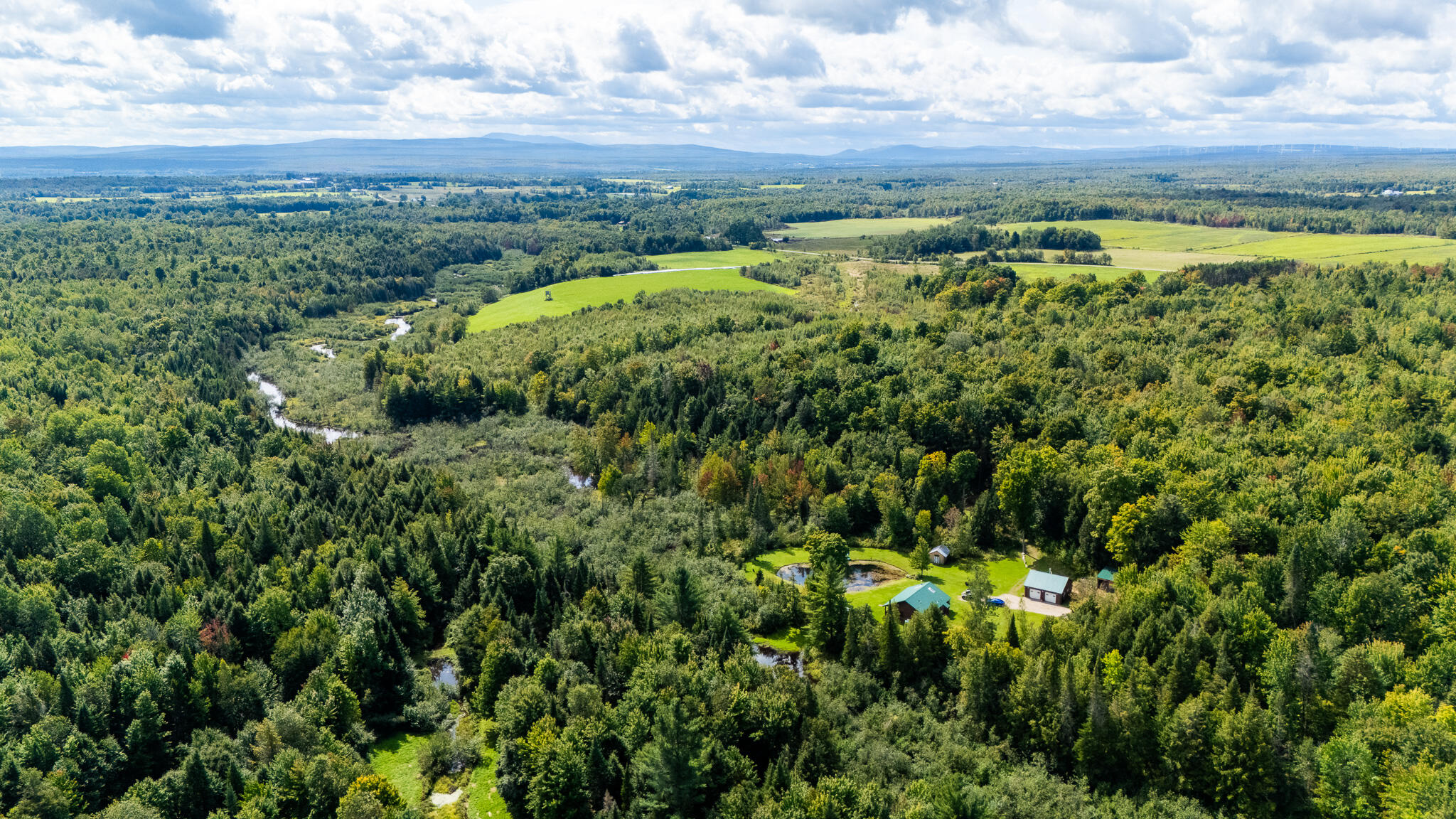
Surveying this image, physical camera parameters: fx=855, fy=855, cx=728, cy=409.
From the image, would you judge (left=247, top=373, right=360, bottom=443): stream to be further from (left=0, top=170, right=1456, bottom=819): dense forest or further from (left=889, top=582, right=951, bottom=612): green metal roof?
(left=889, top=582, right=951, bottom=612): green metal roof

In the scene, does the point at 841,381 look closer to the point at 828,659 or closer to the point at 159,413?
the point at 828,659

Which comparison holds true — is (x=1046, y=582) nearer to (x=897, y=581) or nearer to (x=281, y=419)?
(x=897, y=581)

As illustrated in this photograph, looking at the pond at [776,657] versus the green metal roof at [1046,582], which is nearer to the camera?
the pond at [776,657]

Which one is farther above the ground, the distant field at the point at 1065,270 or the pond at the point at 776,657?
the distant field at the point at 1065,270

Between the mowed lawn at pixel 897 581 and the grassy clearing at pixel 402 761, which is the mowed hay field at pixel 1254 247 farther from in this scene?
the grassy clearing at pixel 402 761

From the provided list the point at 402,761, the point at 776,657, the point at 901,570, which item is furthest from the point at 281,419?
the point at 901,570

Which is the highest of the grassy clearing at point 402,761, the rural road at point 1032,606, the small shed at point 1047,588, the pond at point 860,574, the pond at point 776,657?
the small shed at point 1047,588

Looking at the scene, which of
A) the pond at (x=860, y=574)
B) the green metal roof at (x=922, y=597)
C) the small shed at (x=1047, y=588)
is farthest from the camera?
the pond at (x=860, y=574)

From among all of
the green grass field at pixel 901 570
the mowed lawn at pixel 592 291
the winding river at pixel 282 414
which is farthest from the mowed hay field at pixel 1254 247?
the winding river at pixel 282 414
